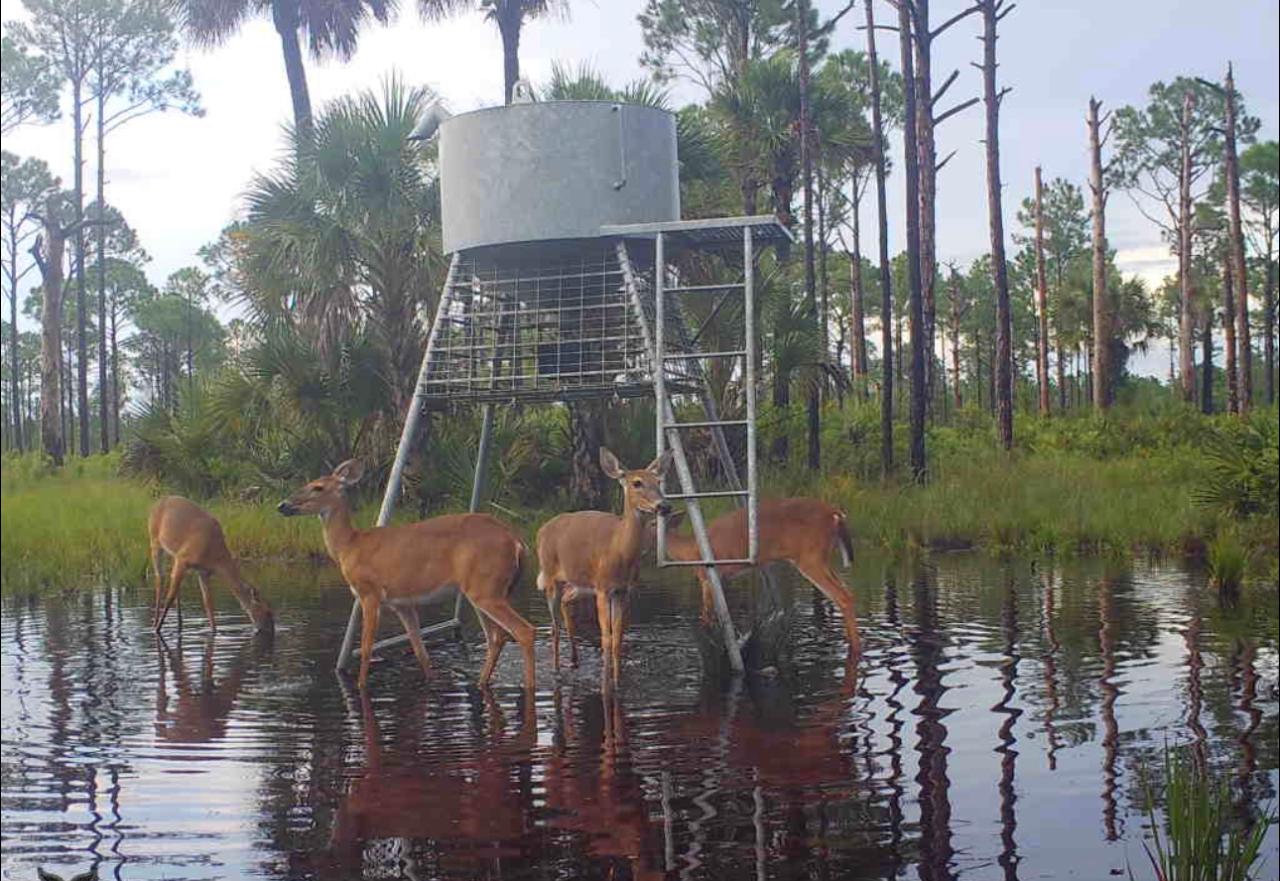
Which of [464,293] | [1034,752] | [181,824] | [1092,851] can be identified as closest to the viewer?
[1092,851]

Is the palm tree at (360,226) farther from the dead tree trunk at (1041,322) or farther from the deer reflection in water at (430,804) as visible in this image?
the deer reflection in water at (430,804)

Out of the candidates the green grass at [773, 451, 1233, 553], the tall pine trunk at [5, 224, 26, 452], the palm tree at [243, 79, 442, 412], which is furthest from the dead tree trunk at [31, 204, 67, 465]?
the palm tree at [243, 79, 442, 412]

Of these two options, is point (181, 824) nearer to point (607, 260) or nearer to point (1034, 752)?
point (1034, 752)

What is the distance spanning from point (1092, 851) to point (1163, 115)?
15076mm

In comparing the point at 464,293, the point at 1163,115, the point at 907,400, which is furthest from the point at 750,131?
the point at 464,293

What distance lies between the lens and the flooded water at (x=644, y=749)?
331 centimetres

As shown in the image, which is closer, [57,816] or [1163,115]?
[57,816]

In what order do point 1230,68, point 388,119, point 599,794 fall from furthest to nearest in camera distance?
1. point 1230,68
2. point 388,119
3. point 599,794

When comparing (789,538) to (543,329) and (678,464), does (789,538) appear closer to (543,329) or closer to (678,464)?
(678,464)

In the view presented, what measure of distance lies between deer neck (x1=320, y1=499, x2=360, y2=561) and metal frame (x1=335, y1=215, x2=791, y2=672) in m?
0.13

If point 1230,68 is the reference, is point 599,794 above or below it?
below

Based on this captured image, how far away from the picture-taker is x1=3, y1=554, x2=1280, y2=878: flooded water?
331 cm

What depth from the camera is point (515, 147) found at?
6.24m

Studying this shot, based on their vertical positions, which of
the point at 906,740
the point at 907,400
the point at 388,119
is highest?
the point at 388,119
